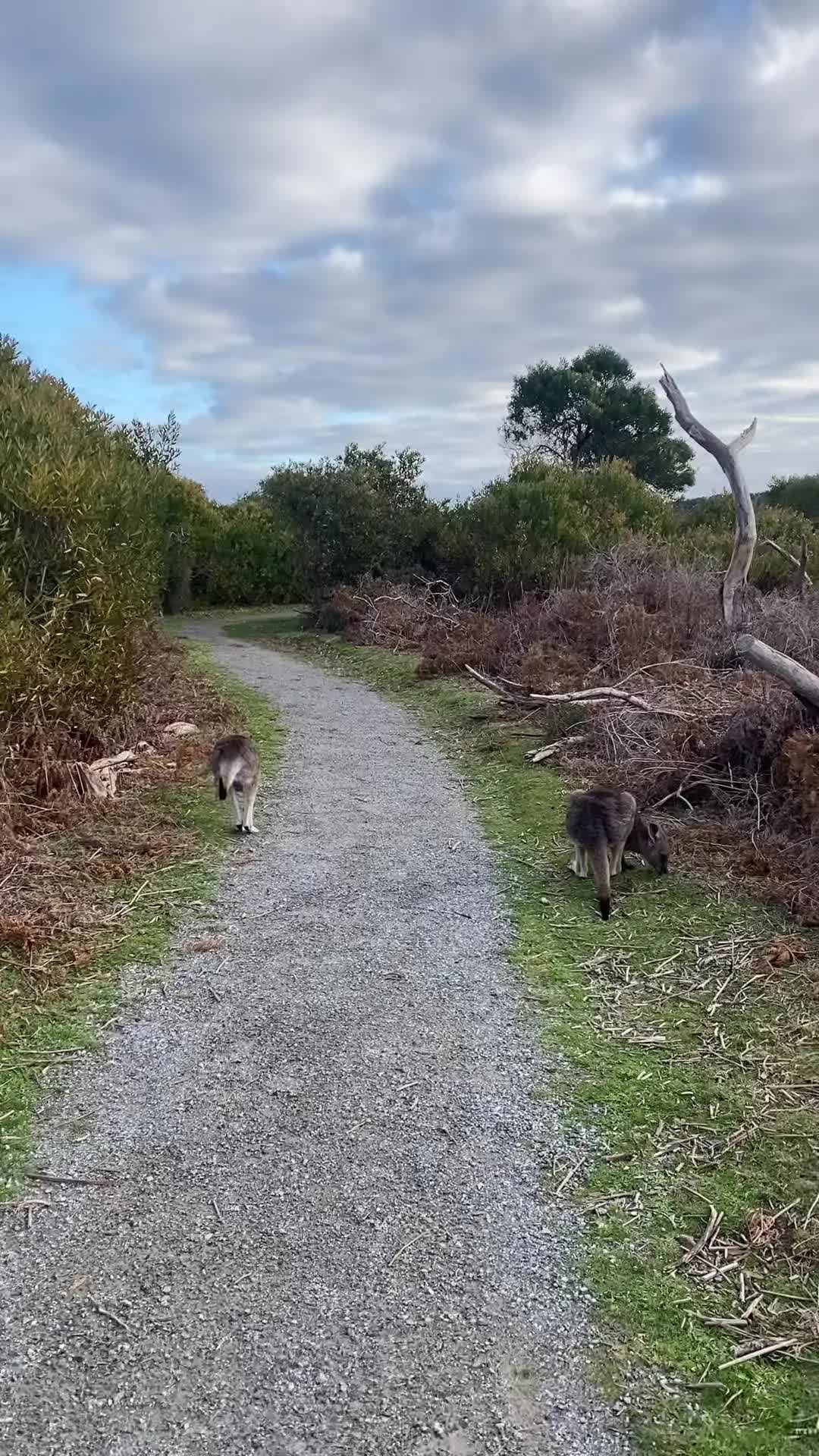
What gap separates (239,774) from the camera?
28.6ft

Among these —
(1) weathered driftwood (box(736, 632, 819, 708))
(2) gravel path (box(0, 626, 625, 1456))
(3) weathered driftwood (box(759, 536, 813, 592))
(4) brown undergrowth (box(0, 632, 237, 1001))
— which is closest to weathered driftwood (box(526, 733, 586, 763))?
(3) weathered driftwood (box(759, 536, 813, 592))

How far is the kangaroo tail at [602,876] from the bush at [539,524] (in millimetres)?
13330

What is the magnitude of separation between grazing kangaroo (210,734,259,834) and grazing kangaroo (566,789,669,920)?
2996mm

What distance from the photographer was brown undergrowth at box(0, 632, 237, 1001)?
6.27m

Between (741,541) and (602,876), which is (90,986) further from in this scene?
(741,541)

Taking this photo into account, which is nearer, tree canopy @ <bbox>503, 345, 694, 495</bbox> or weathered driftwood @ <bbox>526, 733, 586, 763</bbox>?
weathered driftwood @ <bbox>526, 733, 586, 763</bbox>

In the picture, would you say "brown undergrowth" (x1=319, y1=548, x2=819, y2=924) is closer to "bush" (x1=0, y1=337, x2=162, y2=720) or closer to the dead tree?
the dead tree

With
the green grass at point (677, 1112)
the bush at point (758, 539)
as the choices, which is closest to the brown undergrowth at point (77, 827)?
the green grass at point (677, 1112)

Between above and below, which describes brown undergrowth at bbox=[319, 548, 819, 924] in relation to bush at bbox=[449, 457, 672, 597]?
below

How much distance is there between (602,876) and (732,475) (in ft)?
11.7

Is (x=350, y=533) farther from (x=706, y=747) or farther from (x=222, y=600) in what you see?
(x=706, y=747)

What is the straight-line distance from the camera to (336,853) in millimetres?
8250

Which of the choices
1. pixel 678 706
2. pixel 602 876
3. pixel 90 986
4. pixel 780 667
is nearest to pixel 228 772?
pixel 90 986

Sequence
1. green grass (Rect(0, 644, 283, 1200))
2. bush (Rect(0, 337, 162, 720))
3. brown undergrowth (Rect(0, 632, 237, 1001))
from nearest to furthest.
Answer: green grass (Rect(0, 644, 283, 1200)) → brown undergrowth (Rect(0, 632, 237, 1001)) → bush (Rect(0, 337, 162, 720))
